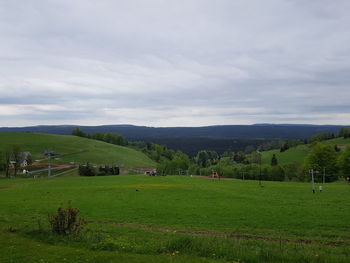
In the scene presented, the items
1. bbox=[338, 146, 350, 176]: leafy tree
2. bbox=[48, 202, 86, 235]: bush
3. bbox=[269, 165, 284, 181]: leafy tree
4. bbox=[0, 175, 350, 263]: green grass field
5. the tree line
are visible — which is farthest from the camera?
bbox=[269, 165, 284, 181]: leafy tree

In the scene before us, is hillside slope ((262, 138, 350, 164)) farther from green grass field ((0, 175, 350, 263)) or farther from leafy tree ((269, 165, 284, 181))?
green grass field ((0, 175, 350, 263))

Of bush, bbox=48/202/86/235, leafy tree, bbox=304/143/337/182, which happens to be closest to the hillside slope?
leafy tree, bbox=304/143/337/182

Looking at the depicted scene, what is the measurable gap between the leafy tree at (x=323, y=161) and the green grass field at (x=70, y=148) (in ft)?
235

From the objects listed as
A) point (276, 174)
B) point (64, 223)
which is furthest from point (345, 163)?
point (64, 223)

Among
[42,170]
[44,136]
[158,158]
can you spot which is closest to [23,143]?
Answer: [44,136]

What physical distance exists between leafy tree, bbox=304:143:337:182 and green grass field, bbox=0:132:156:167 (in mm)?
71480

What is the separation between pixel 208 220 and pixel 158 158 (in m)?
170

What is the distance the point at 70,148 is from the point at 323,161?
104470 mm

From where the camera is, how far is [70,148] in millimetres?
143125

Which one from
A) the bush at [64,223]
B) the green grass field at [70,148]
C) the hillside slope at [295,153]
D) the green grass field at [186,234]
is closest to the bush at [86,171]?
the green grass field at [70,148]

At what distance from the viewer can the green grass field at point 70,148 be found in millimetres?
129500

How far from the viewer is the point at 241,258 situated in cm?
1205

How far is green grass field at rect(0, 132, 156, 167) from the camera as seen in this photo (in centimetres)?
12950

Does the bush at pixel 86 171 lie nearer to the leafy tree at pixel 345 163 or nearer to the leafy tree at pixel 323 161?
the leafy tree at pixel 323 161
